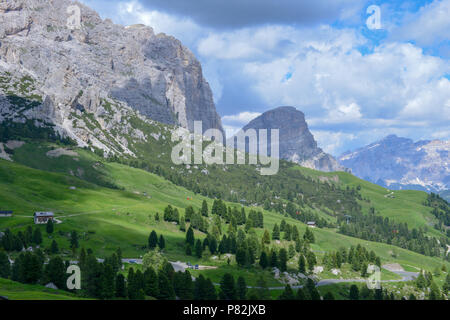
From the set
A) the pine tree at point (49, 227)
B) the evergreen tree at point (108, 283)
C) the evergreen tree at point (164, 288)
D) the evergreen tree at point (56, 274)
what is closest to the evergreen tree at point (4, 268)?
the evergreen tree at point (56, 274)

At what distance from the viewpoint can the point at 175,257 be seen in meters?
161

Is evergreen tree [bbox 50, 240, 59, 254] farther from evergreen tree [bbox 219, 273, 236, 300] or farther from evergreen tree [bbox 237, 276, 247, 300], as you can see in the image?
evergreen tree [bbox 237, 276, 247, 300]

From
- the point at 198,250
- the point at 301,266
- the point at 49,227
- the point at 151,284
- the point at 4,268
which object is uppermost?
the point at 49,227

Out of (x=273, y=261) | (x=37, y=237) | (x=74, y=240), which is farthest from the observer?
(x=273, y=261)

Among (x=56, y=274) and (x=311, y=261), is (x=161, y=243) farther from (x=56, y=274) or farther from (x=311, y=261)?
(x=56, y=274)

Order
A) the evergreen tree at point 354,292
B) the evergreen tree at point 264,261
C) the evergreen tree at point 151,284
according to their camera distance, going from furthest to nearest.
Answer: the evergreen tree at point 264,261 < the evergreen tree at point 354,292 < the evergreen tree at point 151,284

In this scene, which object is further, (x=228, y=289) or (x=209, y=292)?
(x=228, y=289)

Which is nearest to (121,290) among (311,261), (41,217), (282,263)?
(282,263)

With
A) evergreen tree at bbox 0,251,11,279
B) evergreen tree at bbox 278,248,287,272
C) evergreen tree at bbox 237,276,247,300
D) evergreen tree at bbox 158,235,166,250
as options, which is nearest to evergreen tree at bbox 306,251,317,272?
evergreen tree at bbox 278,248,287,272

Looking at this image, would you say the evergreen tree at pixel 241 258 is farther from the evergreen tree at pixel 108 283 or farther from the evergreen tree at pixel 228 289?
the evergreen tree at pixel 108 283
